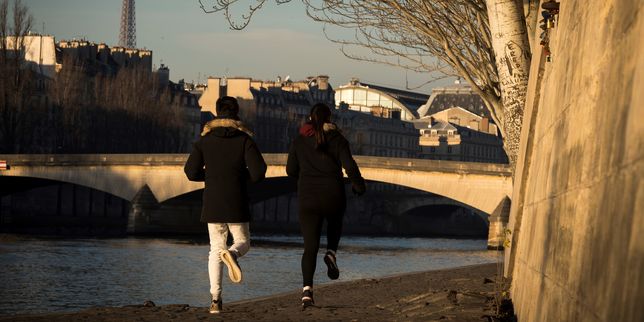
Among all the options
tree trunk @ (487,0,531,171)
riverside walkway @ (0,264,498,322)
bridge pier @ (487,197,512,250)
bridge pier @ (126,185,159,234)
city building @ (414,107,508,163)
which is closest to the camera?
riverside walkway @ (0,264,498,322)

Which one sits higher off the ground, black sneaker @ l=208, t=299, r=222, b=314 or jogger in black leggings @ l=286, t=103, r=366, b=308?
jogger in black leggings @ l=286, t=103, r=366, b=308

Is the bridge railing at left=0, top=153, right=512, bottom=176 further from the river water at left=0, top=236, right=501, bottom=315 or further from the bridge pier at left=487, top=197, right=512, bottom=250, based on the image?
the river water at left=0, top=236, right=501, bottom=315

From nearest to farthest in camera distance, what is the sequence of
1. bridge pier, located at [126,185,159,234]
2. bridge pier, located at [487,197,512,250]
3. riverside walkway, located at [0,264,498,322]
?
riverside walkway, located at [0,264,498,322], bridge pier, located at [487,197,512,250], bridge pier, located at [126,185,159,234]

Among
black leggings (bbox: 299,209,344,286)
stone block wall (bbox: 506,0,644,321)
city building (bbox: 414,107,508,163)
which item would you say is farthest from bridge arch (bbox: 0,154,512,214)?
city building (bbox: 414,107,508,163)

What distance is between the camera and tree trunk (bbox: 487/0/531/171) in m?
13.7

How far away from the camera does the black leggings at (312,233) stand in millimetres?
10469

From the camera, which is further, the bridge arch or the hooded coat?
the bridge arch

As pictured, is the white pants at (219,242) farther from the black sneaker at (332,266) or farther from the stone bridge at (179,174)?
the stone bridge at (179,174)

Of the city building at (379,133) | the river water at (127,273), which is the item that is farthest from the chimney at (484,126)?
the river water at (127,273)

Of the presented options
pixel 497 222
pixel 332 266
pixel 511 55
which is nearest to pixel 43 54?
pixel 497 222

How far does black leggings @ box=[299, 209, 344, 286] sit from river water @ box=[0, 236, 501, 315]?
3.15 meters

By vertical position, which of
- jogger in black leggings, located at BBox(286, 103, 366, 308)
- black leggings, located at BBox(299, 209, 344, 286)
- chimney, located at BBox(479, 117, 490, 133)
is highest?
jogger in black leggings, located at BBox(286, 103, 366, 308)

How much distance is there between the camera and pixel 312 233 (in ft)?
34.4

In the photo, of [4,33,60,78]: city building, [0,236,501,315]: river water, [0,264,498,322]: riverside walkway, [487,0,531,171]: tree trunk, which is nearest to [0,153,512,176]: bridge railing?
[0,236,501,315]: river water
